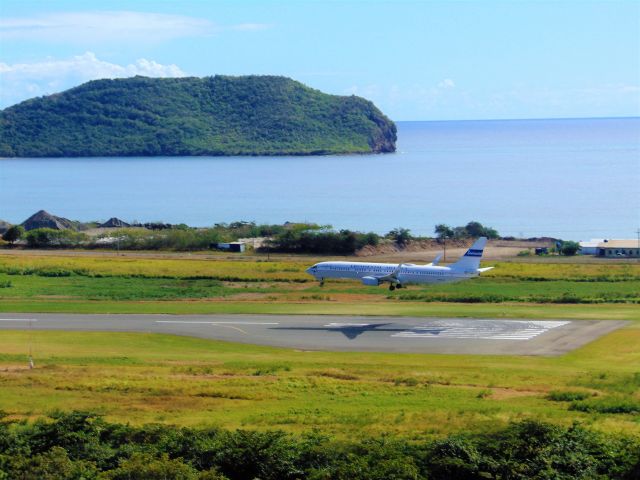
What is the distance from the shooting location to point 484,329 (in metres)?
64.4

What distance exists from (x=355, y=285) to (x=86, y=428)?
5660cm

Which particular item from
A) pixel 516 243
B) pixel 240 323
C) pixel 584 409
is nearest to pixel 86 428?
pixel 584 409

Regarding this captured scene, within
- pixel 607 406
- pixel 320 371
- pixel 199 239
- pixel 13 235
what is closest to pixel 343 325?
pixel 320 371

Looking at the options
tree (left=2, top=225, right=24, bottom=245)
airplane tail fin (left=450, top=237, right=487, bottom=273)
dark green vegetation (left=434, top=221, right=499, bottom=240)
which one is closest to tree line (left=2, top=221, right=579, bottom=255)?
tree (left=2, top=225, right=24, bottom=245)

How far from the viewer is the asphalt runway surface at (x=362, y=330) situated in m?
58.8

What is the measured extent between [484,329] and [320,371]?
17.7 metres

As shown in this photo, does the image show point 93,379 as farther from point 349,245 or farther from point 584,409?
point 349,245

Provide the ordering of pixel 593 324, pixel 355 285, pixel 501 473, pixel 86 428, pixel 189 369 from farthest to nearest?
pixel 355 285
pixel 593 324
pixel 189 369
pixel 86 428
pixel 501 473

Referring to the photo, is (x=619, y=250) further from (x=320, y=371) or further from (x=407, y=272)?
(x=320, y=371)

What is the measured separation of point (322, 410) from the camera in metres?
42.2

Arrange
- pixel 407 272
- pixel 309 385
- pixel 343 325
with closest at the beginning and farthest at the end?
pixel 309 385
pixel 343 325
pixel 407 272

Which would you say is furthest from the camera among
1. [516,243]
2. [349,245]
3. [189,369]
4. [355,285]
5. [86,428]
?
[516,243]

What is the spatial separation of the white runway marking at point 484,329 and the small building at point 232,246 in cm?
6051

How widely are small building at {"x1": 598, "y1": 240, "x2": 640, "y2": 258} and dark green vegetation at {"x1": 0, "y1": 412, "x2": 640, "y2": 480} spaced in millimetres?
86839
